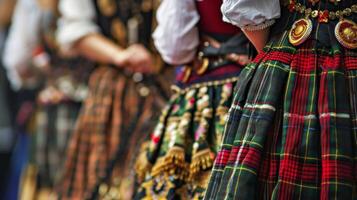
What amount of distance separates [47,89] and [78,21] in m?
0.72

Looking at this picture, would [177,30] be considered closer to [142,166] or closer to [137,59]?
[142,166]

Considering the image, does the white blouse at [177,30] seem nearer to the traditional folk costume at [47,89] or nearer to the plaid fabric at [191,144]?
the plaid fabric at [191,144]

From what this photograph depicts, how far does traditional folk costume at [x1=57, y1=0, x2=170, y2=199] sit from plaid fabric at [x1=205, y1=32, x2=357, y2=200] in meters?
1.28

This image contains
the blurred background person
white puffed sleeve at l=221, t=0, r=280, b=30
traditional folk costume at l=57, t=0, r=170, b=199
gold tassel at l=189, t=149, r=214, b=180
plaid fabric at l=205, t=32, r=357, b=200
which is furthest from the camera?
the blurred background person

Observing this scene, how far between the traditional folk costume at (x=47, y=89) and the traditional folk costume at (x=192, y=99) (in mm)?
1541

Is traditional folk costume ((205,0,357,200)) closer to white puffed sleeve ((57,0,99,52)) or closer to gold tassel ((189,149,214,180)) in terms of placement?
gold tassel ((189,149,214,180))

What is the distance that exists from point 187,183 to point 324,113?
0.60 metres

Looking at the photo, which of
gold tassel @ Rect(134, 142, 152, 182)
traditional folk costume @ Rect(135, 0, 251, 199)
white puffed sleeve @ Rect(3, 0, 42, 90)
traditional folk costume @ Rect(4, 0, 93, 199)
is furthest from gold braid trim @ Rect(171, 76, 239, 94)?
white puffed sleeve @ Rect(3, 0, 42, 90)

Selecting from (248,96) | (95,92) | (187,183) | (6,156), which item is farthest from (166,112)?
(6,156)

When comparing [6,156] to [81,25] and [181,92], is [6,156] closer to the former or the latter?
[81,25]

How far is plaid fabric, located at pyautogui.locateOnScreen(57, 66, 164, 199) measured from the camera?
3.40 m

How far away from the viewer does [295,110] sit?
6.32 feet

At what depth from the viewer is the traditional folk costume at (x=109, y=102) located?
335 cm

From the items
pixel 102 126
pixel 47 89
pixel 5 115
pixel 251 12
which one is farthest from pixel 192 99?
pixel 5 115
